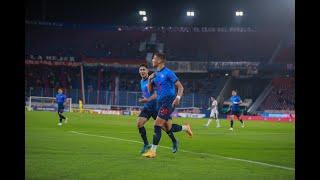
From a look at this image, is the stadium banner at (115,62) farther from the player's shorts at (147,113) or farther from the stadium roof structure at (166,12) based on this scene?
the player's shorts at (147,113)

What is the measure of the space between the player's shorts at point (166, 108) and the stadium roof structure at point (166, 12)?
35074 millimetres

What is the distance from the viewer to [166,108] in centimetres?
1045

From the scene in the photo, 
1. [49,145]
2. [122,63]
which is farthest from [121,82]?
[49,145]

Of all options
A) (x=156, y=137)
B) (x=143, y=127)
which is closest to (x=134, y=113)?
(x=143, y=127)

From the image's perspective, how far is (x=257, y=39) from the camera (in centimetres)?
5153

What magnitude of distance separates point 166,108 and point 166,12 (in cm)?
3852

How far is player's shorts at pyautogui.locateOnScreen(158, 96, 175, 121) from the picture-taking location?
10.4 m

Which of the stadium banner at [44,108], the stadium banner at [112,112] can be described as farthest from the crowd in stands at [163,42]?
the stadium banner at [112,112]

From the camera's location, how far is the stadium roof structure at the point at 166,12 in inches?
1806

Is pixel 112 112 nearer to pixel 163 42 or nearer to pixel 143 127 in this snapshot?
pixel 163 42

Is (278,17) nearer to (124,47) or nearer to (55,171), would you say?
(124,47)

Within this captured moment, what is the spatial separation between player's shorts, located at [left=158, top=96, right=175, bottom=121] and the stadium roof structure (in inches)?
1381

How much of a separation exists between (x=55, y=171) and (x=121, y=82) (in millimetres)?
43868

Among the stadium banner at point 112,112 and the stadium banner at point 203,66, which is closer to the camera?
the stadium banner at point 112,112
